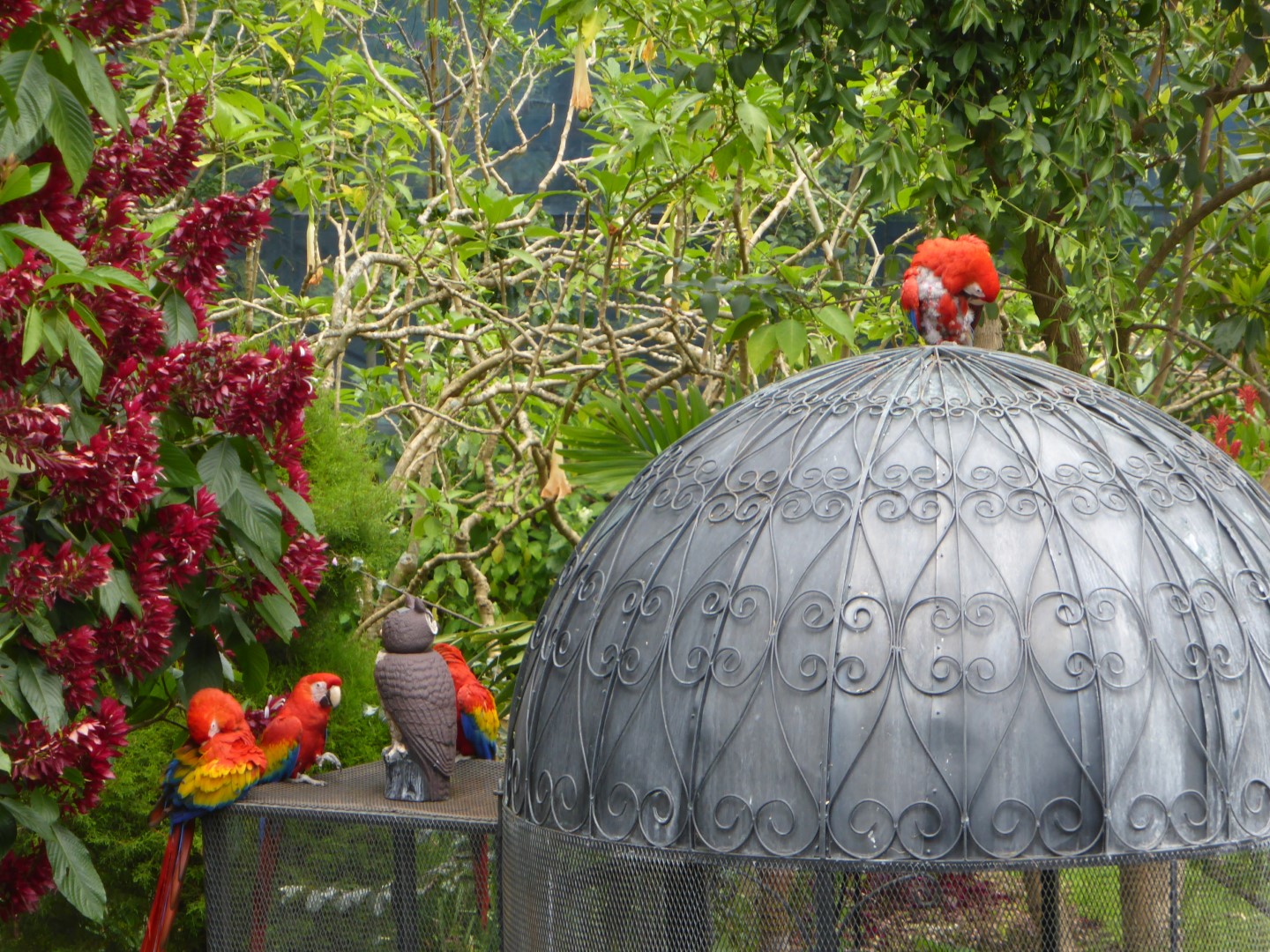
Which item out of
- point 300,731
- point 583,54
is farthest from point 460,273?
point 300,731

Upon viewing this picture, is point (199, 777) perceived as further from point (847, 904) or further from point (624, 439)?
point (624, 439)

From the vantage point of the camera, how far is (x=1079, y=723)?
65.0 inches

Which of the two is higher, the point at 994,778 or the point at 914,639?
the point at 914,639

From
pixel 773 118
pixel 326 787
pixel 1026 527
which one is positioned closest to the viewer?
pixel 1026 527

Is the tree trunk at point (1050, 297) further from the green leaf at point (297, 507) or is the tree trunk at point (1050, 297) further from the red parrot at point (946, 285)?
the green leaf at point (297, 507)

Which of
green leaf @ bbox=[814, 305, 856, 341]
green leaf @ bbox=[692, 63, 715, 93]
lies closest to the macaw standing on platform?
green leaf @ bbox=[814, 305, 856, 341]

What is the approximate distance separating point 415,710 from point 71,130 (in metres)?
1.22

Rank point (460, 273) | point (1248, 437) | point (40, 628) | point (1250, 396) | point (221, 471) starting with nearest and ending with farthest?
point (40, 628) → point (221, 471) → point (1250, 396) → point (1248, 437) → point (460, 273)

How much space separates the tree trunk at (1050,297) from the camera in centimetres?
350

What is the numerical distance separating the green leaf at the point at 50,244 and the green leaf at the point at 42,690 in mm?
720

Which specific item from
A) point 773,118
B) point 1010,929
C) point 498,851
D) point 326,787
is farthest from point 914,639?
point 773,118

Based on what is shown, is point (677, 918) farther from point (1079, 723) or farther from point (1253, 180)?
→ point (1253, 180)

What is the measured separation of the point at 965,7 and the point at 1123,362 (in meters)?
1.62

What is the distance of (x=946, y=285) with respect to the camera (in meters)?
2.10
